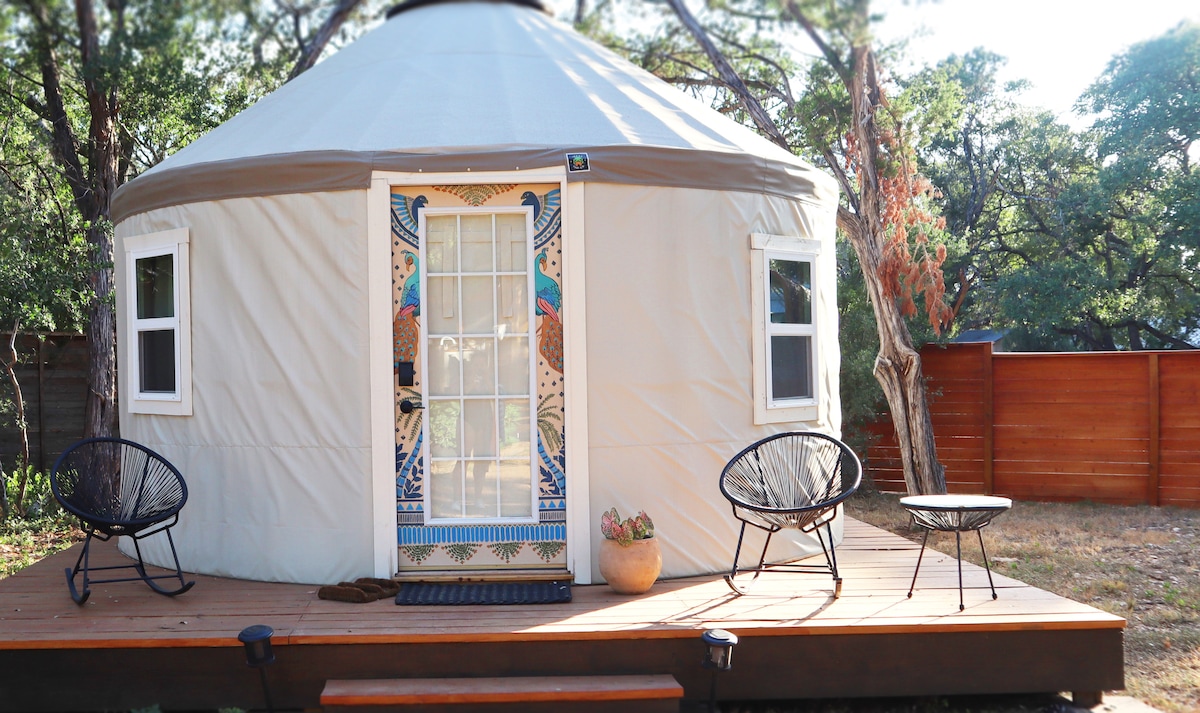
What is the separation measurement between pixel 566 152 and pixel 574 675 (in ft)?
6.99

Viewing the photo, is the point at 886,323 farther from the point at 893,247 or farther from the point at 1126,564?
the point at 1126,564

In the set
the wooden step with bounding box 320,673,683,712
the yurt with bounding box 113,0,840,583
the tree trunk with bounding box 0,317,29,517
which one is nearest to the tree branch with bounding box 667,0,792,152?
the yurt with bounding box 113,0,840,583

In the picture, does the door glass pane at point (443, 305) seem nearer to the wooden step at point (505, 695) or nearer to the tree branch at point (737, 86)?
the wooden step at point (505, 695)

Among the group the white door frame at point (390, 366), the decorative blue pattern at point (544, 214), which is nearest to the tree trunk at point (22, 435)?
the white door frame at point (390, 366)

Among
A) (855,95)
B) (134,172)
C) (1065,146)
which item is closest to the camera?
(855,95)

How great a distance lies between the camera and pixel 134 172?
8.40 metres

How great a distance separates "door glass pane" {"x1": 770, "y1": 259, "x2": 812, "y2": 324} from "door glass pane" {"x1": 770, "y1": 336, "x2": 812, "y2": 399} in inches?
4.1

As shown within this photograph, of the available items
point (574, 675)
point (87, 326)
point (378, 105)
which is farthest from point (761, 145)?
point (87, 326)

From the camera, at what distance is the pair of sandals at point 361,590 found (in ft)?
12.4

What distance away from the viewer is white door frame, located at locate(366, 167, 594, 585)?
13.4 feet

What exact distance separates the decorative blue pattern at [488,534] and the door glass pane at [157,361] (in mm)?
1523

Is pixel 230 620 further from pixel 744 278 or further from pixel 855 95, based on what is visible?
pixel 855 95

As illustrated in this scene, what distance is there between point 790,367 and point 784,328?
0.21 meters

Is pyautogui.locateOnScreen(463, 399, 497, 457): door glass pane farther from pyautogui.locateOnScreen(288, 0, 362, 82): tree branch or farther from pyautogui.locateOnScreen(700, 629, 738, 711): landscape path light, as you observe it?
pyautogui.locateOnScreen(288, 0, 362, 82): tree branch
